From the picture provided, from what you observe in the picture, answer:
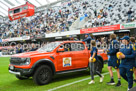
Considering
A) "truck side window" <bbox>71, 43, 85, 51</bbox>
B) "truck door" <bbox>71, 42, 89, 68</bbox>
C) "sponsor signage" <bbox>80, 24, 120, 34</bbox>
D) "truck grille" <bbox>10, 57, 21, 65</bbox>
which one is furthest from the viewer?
"sponsor signage" <bbox>80, 24, 120, 34</bbox>

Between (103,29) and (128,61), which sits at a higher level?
(103,29)

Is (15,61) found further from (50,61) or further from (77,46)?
(77,46)

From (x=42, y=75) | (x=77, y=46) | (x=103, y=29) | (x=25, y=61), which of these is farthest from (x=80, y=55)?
(x=103, y=29)

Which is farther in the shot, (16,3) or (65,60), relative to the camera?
(16,3)

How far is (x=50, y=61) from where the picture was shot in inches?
237

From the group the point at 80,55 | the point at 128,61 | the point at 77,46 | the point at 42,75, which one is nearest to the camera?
the point at 128,61

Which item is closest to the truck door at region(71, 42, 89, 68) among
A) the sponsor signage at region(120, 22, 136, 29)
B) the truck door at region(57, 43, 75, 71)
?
the truck door at region(57, 43, 75, 71)

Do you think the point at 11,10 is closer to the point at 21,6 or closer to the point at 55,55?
the point at 21,6

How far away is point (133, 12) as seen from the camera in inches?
765

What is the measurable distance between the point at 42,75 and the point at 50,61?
2.11 feet

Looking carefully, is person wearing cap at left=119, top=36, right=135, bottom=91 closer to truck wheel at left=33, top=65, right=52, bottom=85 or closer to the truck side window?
truck wheel at left=33, top=65, right=52, bottom=85

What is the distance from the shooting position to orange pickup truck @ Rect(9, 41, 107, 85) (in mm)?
5648

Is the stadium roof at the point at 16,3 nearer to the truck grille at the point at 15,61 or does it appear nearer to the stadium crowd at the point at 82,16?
the stadium crowd at the point at 82,16

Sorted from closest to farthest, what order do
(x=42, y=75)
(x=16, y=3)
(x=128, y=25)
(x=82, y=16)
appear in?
(x=42, y=75) → (x=128, y=25) → (x=82, y=16) → (x=16, y=3)
